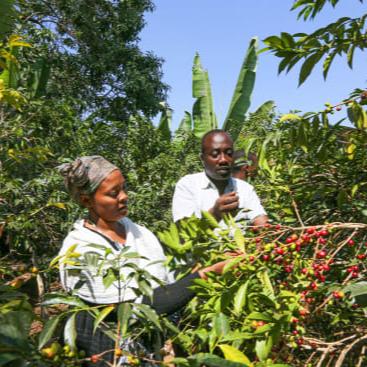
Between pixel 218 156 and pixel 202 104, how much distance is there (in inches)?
309

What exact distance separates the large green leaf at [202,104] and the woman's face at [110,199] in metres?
8.39

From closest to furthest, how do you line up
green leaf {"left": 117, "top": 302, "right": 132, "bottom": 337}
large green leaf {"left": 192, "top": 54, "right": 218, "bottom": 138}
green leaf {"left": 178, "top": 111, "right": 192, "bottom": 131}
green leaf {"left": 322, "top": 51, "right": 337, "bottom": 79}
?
green leaf {"left": 117, "top": 302, "right": 132, "bottom": 337} < green leaf {"left": 322, "top": 51, "right": 337, "bottom": 79} < large green leaf {"left": 192, "top": 54, "right": 218, "bottom": 138} < green leaf {"left": 178, "top": 111, "right": 192, "bottom": 131}

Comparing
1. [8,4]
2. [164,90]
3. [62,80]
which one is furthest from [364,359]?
[164,90]

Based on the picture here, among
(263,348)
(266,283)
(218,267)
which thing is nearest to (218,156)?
(218,267)

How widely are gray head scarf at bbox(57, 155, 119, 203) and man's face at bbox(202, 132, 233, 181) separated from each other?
3.08 feet

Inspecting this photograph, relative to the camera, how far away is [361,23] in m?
1.82

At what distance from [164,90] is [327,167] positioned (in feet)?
34.1

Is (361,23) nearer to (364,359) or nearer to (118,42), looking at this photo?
(364,359)

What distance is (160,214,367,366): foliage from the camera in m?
1.39

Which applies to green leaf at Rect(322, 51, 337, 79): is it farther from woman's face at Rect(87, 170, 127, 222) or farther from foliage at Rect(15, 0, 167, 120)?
foliage at Rect(15, 0, 167, 120)

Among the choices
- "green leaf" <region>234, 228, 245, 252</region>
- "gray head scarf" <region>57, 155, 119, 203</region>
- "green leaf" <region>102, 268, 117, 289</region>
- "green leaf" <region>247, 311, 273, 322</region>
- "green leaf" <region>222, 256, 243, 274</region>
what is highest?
"gray head scarf" <region>57, 155, 119, 203</region>

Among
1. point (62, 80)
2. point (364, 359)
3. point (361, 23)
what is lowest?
point (364, 359)

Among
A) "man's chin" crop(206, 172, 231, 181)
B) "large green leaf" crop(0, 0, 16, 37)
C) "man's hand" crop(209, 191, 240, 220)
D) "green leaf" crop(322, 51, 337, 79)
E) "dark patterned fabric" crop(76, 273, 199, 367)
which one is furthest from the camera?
"man's chin" crop(206, 172, 231, 181)

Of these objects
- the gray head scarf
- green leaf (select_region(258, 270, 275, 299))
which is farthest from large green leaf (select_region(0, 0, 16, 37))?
green leaf (select_region(258, 270, 275, 299))
